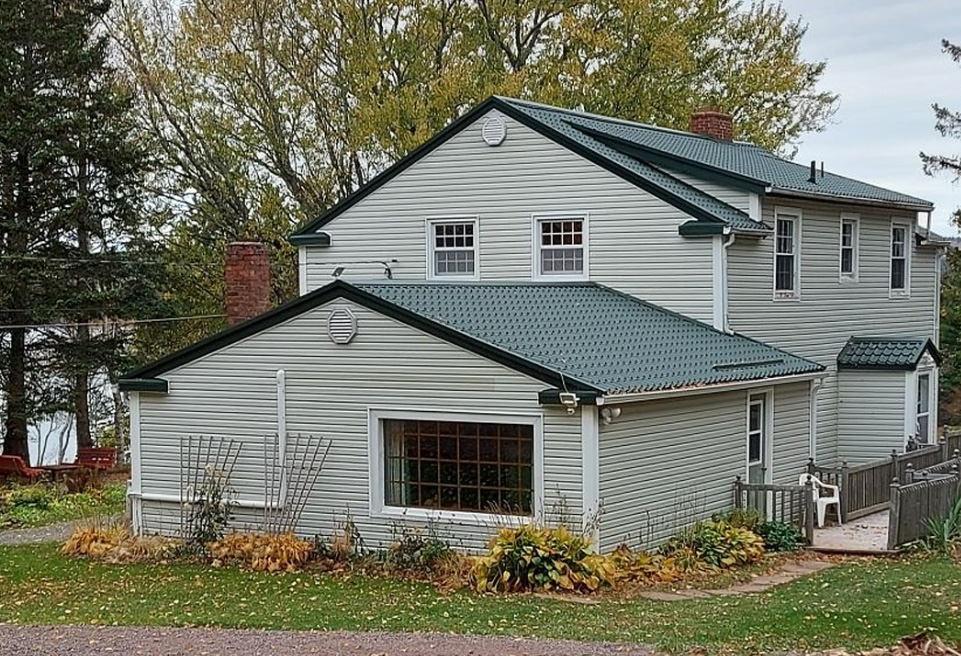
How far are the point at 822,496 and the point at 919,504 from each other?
8.66 feet

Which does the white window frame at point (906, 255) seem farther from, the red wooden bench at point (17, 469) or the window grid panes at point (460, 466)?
the red wooden bench at point (17, 469)

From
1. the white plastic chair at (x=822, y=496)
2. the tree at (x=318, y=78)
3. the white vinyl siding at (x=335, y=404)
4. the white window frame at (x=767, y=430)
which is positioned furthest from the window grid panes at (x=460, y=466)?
the tree at (x=318, y=78)

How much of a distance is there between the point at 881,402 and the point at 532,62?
18491mm

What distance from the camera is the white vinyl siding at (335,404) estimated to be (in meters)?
15.2

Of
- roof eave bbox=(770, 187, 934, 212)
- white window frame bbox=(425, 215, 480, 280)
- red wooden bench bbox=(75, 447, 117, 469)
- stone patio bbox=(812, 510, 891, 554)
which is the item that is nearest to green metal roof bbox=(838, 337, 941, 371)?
roof eave bbox=(770, 187, 934, 212)

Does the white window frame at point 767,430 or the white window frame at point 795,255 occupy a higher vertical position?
the white window frame at point 795,255

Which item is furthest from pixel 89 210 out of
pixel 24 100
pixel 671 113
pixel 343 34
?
pixel 671 113

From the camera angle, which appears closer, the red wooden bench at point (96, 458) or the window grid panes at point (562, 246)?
the window grid panes at point (562, 246)

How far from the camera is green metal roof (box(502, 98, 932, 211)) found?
21.3m

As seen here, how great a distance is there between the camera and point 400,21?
36188 millimetres

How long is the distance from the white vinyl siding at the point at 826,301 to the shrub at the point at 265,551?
27.4 feet

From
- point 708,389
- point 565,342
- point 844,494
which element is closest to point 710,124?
point 844,494

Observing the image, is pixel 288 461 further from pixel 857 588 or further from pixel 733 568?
pixel 857 588

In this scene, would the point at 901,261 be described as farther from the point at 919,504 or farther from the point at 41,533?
the point at 41,533
